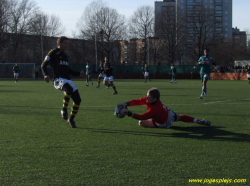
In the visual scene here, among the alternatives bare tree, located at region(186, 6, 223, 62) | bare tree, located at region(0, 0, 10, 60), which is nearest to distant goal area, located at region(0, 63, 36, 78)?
bare tree, located at region(0, 0, 10, 60)

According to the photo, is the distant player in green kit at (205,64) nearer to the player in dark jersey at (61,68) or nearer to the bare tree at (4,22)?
the player in dark jersey at (61,68)

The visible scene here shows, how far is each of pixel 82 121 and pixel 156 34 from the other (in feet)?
229

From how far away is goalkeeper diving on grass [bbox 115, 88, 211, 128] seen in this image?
22.8 ft

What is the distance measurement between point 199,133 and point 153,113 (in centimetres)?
98

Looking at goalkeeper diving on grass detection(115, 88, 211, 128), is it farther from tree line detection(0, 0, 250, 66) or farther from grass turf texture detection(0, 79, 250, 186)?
tree line detection(0, 0, 250, 66)

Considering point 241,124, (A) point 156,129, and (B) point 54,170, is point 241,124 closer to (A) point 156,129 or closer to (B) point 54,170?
(A) point 156,129

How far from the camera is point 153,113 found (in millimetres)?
7043

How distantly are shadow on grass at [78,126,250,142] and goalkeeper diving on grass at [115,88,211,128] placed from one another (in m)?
0.22

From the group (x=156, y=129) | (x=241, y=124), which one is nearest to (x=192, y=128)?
(x=156, y=129)

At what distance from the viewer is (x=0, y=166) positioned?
4566 mm

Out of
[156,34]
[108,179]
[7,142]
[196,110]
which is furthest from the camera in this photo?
[156,34]

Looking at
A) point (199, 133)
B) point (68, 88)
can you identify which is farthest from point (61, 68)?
point (199, 133)

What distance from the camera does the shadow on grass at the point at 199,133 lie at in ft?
21.1

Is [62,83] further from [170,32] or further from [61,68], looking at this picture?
[170,32]
